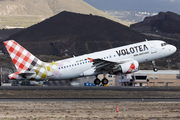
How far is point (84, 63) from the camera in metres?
52.5

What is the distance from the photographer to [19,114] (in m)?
34.8

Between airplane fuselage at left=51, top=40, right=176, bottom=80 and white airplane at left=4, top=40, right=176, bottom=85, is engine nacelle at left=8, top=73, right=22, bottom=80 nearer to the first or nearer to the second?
white airplane at left=4, top=40, right=176, bottom=85

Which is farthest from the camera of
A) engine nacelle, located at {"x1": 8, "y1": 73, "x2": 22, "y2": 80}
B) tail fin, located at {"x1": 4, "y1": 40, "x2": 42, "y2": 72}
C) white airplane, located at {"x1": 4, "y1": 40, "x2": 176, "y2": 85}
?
tail fin, located at {"x1": 4, "y1": 40, "x2": 42, "y2": 72}

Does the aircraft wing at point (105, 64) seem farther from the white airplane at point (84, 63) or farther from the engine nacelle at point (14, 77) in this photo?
the engine nacelle at point (14, 77)

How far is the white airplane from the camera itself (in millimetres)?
51875

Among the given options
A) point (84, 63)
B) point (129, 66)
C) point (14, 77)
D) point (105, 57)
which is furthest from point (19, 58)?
point (129, 66)

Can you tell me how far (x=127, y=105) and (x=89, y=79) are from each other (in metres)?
34.2

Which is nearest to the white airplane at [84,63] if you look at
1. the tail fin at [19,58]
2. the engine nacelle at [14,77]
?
the tail fin at [19,58]

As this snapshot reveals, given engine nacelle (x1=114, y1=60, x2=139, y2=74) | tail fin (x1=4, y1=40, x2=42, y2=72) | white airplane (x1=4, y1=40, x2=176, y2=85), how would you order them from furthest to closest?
tail fin (x1=4, y1=40, x2=42, y2=72)
white airplane (x1=4, y1=40, x2=176, y2=85)
engine nacelle (x1=114, y1=60, x2=139, y2=74)

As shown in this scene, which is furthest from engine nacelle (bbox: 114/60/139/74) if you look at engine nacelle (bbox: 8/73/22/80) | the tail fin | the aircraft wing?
engine nacelle (bbox: 8/73/22/80)

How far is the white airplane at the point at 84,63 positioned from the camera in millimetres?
51875

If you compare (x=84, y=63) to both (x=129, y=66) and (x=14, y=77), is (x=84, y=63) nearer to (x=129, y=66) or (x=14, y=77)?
(x=129, y=66)

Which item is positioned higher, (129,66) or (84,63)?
(84,63)

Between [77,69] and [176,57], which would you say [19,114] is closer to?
[77,69]
